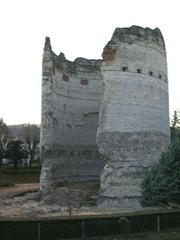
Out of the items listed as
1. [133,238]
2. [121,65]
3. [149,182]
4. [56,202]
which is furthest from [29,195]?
[133,238]

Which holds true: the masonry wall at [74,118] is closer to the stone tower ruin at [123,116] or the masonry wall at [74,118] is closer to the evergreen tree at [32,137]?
the stone tower ruin at [123,116]

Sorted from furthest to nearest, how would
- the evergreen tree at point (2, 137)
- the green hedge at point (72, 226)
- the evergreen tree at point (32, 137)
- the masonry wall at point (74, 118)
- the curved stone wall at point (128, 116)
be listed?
the evergreen tree at point (32, 137)
the evergreen tree at point (2, 137)
the masonry wall at point (74, 118)
the curved stone wall at point (128, 116)
the green hedge at point (72, 226)

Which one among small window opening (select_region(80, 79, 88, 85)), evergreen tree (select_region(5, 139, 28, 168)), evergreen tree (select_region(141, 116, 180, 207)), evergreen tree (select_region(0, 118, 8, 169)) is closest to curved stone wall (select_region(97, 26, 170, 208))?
evergreen tree (select_region(141, 116, 180, 207))

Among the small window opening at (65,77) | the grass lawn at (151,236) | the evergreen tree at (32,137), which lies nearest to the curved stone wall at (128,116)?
the small window opening at (65,77)

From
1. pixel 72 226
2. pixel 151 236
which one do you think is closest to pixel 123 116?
pixel 151 236

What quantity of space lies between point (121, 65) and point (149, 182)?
8.73 meters

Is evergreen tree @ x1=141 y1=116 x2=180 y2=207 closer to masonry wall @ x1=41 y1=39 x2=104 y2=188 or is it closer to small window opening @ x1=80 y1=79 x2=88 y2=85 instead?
masonry wall @ x1=41 y1=39 x2=104 y2=188

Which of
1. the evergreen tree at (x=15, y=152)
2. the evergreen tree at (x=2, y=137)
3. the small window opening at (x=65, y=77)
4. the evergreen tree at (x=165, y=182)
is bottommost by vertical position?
the evergreen tree at (x=165, y=182)

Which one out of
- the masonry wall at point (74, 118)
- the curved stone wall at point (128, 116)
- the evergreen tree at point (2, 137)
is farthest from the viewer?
the evergreen tree at point (2, 137)

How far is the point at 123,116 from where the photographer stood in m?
26.1

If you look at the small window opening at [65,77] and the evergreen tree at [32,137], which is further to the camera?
the evergreen tree at [32,137]

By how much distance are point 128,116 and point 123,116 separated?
298 millimetres

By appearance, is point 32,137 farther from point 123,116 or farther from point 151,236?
point 151,236

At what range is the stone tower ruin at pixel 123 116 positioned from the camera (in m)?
25.8
